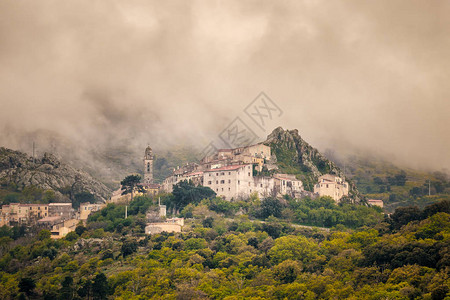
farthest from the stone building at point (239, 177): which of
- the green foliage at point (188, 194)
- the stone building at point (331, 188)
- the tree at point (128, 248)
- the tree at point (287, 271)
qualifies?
the tree at point (287, 271)

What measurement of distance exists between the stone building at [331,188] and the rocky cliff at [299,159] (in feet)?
5.00

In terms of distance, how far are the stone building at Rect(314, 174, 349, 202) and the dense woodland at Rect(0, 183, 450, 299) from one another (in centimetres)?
472

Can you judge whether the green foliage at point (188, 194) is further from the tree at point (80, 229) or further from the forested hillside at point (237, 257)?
the tree at point (80, 229)

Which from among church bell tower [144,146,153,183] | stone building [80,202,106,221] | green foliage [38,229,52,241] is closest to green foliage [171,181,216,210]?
stone building [80,202,106,221]

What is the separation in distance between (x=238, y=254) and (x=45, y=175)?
53928 millimetres

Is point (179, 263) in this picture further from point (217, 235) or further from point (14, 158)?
point (14, 158)

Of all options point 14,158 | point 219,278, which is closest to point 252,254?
point 219,278

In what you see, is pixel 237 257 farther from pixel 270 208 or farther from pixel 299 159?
pixel 299 159

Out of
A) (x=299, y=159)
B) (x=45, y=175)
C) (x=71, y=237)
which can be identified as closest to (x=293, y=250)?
(x=71, y=237)

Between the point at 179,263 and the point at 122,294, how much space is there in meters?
8.26

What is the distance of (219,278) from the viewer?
62344mm

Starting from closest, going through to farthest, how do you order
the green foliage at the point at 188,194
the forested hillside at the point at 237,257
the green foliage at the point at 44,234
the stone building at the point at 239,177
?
1. the forested hillside at the point at 237,257
2. the green foliage at the point at 44,234
3. the green foliage at the point at 188,194
4. the stone building at the point at 239,177

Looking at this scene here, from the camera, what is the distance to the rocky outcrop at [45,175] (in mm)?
106750

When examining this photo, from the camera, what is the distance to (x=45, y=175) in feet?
355
